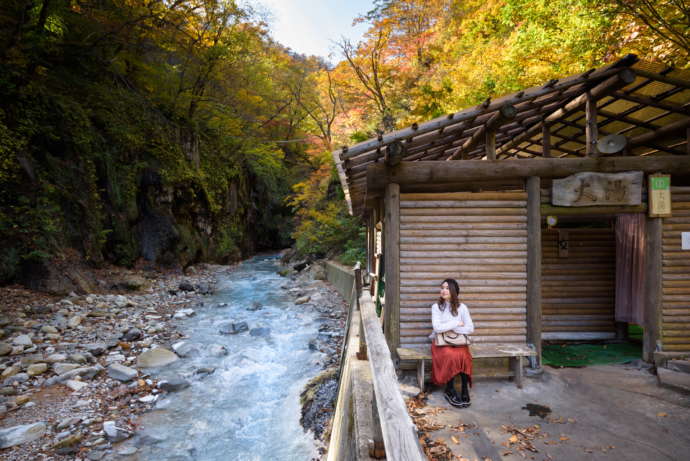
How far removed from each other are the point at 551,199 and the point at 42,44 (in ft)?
43.7

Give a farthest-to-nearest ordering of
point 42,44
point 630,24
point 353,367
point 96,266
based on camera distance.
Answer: point 96,266, point 42,44, point 630,24, point 353,367

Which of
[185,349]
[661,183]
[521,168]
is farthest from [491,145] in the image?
[185,349]

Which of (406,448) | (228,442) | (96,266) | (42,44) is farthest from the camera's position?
(96,266)

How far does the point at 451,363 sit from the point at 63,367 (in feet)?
20.6

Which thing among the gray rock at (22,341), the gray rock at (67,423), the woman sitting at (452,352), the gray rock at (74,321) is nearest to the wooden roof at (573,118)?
the woman sitting at (452,352)

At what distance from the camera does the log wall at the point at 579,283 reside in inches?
269

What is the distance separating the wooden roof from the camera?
4.22 m

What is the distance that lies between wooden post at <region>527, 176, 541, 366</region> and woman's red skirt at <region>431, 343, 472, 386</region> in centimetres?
123

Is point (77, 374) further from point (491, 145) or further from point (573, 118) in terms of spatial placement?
point (573, 118)

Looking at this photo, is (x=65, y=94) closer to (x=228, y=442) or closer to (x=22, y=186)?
(x=22, y=186)

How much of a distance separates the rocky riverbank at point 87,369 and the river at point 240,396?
0.25 m

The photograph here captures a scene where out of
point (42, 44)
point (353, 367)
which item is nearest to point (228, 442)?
point (353, 367)

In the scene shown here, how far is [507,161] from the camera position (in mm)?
4828

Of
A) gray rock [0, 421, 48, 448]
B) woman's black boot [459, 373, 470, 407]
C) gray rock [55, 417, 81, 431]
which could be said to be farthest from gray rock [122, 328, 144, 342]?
woman's black boot [459, 373, 470, 407]
